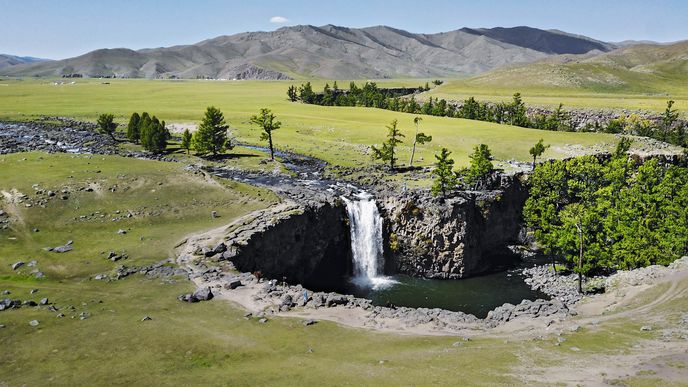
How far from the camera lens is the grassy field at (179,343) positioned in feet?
97.1

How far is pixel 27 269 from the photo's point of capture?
152 feet

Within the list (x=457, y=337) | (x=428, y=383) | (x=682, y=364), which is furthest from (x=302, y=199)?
(x=682, y=364)

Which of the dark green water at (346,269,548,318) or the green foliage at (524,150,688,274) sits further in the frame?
the green foliage at (524,150,688,274)

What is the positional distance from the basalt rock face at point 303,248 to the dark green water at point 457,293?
553cm

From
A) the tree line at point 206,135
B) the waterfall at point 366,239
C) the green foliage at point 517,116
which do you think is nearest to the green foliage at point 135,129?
the tree line at point 206,135

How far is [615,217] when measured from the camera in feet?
222

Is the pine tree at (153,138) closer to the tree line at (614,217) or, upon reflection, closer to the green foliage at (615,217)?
the tree line at (614,217)

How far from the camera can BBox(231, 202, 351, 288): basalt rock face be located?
190 ft

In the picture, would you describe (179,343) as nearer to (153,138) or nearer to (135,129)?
(153,138)

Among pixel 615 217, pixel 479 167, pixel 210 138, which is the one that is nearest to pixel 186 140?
pixel 210 138

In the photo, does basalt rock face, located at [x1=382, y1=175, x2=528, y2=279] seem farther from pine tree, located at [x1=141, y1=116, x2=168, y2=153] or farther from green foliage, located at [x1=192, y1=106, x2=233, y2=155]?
pine tree, located at [x1=141, y1=116, x2=168, y2=153]

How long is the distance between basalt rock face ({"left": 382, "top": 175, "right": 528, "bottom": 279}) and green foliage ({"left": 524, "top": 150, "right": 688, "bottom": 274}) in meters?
7.87

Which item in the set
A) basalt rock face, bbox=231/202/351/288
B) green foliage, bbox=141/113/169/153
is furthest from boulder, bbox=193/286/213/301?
green foliage, bbox=141/113/169/153

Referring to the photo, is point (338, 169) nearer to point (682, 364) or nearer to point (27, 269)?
point (27, 269)
